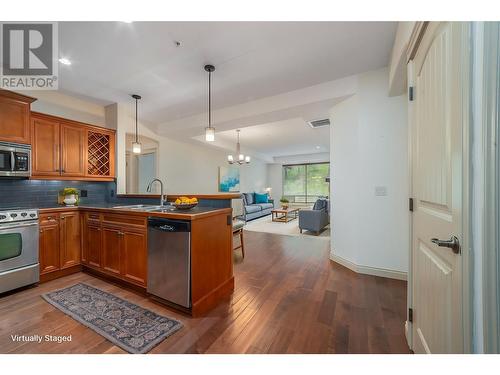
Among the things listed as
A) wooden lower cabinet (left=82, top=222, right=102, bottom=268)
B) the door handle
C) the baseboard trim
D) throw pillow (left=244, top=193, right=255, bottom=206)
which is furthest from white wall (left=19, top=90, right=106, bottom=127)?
throw pillow (left=244, top=193, right=255, bottom=206)

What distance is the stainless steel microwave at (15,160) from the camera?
234cm

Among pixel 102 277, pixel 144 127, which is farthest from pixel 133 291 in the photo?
pixel 144 127

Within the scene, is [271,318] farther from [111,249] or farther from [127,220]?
[111,249]

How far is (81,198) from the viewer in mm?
3408

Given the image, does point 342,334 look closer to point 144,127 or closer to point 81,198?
point 81,198

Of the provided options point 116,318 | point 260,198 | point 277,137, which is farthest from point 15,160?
point 260,198

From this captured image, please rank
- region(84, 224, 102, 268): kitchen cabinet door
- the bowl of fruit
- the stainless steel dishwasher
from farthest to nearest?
region(84, 224, 102, 268): kitchen cabinet door
the bowl of fruit
the stainless steel dishwasher

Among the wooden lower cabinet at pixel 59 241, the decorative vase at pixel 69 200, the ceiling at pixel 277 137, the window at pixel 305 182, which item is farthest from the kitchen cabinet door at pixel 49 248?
the window at pixel 305 182

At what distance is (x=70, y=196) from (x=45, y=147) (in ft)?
2.40

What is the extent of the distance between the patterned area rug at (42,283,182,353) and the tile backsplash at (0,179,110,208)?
144cm

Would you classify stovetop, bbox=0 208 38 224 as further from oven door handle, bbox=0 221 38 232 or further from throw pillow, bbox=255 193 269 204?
throw pillow, bbox=255 193 269 204

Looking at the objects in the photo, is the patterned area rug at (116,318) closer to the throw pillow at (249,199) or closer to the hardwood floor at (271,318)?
the hardwood floor at (271,318)

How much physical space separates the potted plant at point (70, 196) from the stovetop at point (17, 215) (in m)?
0.60

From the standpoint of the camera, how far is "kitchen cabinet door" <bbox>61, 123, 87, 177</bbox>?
300 centimetres
